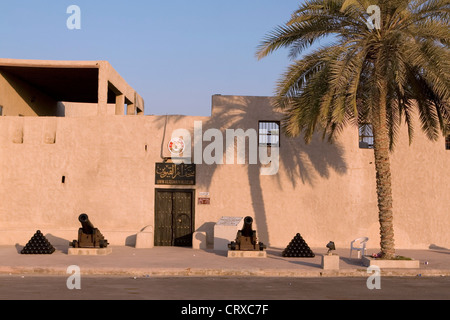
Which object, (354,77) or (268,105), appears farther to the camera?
(268,105)

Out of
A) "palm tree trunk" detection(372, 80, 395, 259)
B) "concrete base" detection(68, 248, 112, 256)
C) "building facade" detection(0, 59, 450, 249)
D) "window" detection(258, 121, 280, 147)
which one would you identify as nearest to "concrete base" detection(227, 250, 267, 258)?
"building facade" detection(0, 59, 450, 249)

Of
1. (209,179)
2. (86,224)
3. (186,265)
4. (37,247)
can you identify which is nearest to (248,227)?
(186,265)

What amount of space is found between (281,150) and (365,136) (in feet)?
11.5

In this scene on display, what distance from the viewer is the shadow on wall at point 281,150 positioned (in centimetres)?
2183

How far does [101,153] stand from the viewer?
2175cm

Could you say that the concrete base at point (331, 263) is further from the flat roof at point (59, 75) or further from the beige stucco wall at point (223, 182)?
the flat roof at point (59, 75)

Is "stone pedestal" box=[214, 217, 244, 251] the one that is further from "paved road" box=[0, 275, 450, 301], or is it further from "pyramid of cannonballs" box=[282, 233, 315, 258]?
"paved road" box=[0, 275, 450, 301]

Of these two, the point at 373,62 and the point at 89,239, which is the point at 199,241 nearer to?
the point at 89,239

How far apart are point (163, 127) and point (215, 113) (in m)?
2.16

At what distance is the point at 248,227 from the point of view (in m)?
18.0

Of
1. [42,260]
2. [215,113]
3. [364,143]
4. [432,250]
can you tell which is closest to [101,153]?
[215,113]

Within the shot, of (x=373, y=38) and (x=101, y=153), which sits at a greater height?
(x=373, y=38)
